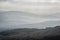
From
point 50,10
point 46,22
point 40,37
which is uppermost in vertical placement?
point 50,10

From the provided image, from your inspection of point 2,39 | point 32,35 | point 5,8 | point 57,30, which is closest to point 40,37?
point 32,35

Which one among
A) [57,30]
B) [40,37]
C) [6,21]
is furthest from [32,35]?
[6,21]

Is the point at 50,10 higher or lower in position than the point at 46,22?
higher

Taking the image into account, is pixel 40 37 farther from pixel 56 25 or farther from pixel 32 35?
pixel 56 25

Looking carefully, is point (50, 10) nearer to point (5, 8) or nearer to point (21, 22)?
point (21, 22)

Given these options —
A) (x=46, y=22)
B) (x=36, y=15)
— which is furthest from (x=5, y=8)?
(x=46, y=22)

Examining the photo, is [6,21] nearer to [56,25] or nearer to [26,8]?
[26,8]

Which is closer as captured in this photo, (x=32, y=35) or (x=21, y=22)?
(x=32, y=35)

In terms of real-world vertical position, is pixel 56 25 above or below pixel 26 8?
below
